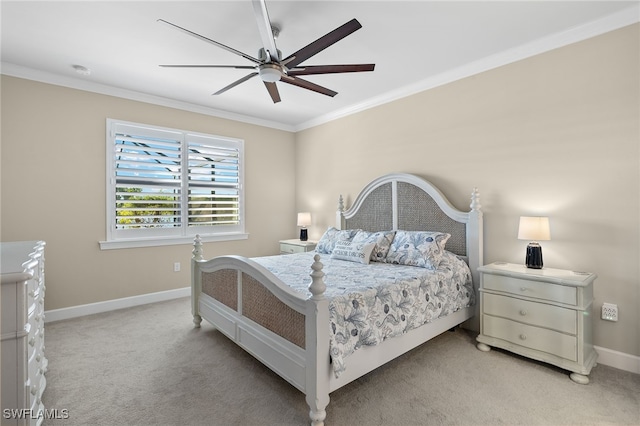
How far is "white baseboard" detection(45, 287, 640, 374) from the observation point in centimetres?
238

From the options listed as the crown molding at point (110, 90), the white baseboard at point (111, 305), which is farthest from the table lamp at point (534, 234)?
the white baseboard at point (111, 305)

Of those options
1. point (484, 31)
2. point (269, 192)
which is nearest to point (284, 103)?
point (269, 192)

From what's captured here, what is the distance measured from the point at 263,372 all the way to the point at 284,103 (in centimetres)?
345

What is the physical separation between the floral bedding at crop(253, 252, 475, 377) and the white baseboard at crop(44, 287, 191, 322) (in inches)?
73.2

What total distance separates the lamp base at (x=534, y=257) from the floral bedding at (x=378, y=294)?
55 centimetres

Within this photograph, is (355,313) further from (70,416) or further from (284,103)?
(284,103)

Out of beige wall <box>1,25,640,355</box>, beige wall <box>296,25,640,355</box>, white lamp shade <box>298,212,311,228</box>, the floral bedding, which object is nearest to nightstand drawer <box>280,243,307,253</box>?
white lamp shade <box>298,212,311,228</box>

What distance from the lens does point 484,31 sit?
2.63 m

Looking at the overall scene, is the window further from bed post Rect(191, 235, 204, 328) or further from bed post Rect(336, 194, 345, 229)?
bed post Rect(336, 194, 345, 229)

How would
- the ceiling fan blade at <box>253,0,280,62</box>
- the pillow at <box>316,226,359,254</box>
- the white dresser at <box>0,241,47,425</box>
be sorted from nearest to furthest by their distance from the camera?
the white dresser at <box>0,241,47,425</box>
the ceiling fan blade at <box>253,0,280,62</box>
the pillow at <box>316,226,359,254</box>

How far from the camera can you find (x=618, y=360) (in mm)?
2420

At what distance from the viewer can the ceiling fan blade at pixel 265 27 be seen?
167 cm

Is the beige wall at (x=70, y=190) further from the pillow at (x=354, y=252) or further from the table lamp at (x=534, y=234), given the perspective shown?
the table lamp at (x=534, y=234)

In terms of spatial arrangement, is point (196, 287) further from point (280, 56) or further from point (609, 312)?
point (609, 312)
